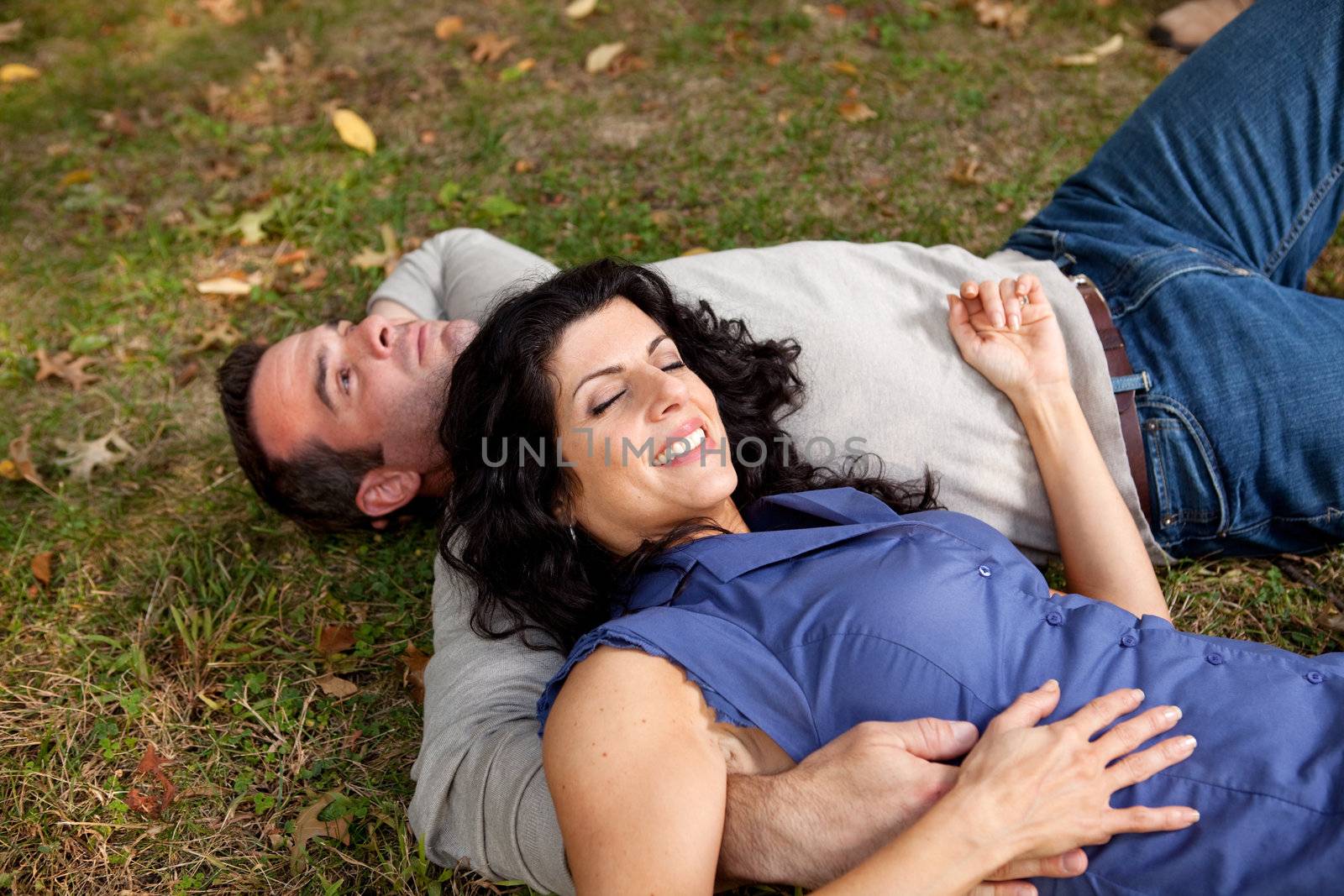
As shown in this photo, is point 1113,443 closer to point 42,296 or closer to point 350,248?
point 350,248

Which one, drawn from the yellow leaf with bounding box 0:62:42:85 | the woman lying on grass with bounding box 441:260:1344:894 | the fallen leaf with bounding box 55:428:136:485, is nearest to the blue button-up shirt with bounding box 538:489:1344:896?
the woman lying on grass with bounding box 441:260:1344:894

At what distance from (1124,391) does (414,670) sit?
7.65 feet

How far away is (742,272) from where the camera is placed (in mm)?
3031

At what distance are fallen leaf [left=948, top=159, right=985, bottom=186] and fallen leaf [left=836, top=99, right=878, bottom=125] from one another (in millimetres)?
537

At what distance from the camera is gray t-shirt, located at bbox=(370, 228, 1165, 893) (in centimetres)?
229

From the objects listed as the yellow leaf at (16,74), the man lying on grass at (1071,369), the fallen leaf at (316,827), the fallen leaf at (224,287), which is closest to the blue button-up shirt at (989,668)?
the man lying on grass at (1071,369)

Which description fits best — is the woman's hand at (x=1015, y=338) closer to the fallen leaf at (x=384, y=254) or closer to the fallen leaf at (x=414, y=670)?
the fallen leaf at (x=414, y=670)

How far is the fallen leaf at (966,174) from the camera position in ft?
15.0

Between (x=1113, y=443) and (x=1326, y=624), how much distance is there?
0.93 meters

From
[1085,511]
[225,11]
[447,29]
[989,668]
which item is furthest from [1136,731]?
[225,11]

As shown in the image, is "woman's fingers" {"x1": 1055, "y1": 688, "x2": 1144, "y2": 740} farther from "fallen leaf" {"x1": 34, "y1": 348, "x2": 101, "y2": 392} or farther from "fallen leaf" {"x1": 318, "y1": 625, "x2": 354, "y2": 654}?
"fallen leaf" {"x1": 34, "y1": 348, "x2": 101, "y2": 392}

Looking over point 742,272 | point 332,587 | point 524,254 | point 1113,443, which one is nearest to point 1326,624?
point 1113,443

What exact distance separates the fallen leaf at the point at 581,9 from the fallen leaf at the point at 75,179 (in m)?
2.77

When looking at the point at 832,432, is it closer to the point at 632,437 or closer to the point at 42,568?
the point at 632,437
